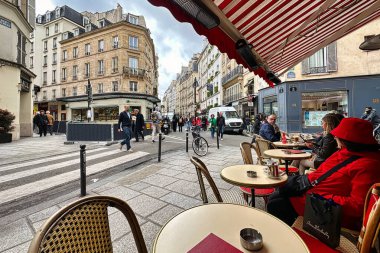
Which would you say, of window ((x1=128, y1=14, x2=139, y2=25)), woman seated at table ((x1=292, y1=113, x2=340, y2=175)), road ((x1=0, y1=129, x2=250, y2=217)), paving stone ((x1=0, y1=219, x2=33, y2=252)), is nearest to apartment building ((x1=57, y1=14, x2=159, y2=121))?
window ((x1=128, y1=14, x2=139, y2=25))

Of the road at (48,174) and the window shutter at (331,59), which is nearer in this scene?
the road at (48,174)

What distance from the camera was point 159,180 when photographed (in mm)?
4793

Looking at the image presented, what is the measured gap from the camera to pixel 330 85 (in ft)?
49.1

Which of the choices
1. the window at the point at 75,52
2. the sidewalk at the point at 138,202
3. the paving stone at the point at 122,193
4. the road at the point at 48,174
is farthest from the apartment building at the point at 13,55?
the window at the point at 75,52

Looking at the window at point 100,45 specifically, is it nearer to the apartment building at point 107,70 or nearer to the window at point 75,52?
the apartment building at point 107,70

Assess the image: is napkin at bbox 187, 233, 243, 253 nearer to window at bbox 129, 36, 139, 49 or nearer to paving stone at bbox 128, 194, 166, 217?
paving stone at bbox 128, 194, 166, 217

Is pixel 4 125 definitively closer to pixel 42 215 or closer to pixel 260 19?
pixel 42 215

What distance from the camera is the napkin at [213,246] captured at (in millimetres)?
1167

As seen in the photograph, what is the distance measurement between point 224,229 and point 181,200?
7.94 ft

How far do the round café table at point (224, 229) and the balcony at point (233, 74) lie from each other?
2474 cm

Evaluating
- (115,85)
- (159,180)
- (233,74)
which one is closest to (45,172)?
(159,180)

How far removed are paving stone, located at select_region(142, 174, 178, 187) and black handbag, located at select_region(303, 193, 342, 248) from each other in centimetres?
325

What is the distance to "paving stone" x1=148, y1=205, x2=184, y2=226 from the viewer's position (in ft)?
→ 9.68

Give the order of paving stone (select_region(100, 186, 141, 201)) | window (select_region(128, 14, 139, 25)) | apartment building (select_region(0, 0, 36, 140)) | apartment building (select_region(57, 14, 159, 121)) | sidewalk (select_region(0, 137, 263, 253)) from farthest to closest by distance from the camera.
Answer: window (select_region(128, 14, 139, 25))
apartment building (select_region(57, 14, 159, 121))
apartment building (select_region(0, 0, 36, 140))
paving stone (select_region(100, 186, 141, 201))
sidewalk (select_region(0, 137, 263, 253))
